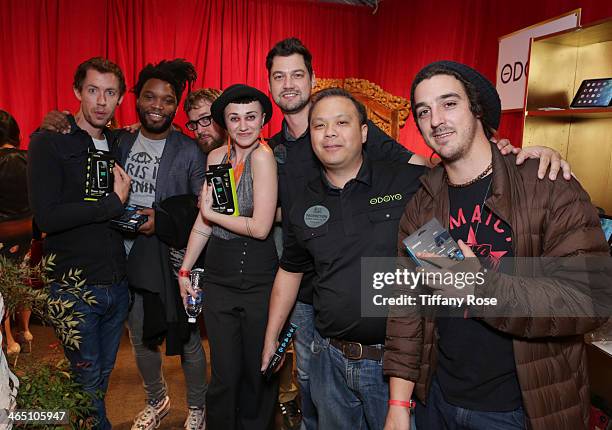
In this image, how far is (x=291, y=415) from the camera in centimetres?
295

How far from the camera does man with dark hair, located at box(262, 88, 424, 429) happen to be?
1.69 m

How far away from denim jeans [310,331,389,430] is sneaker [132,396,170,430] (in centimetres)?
136

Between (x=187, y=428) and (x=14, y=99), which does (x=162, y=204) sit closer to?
(x=187, y=428)

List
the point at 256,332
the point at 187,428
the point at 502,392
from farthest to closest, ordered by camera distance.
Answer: the point at 187,428 < the point at 256,332 < the point at 502,392

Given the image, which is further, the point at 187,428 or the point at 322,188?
the point at 187,428

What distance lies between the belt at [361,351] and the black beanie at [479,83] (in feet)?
2.84

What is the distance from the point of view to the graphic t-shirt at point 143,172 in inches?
97.1

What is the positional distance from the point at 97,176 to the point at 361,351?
147 cm

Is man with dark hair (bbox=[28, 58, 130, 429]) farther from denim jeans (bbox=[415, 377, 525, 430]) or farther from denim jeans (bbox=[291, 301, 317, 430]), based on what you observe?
denim jeans (bbox=[415, 377, 525, 430])

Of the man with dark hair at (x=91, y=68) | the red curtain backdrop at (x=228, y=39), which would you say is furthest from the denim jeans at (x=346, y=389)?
the red curtain backdrop at (x=228, y=39)

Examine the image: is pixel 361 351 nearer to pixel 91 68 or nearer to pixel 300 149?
pixel 300 149

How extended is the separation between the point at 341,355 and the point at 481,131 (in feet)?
3.09

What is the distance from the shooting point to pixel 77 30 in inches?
202

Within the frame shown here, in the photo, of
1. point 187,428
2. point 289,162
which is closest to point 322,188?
point 289,162
